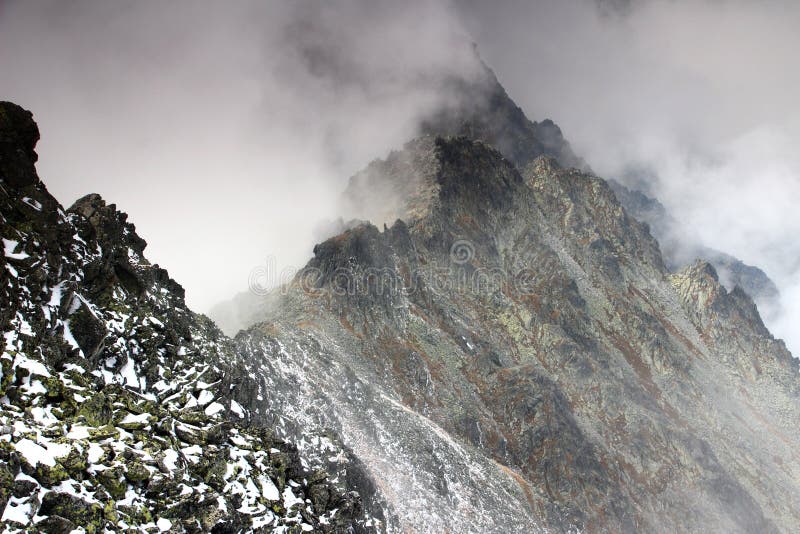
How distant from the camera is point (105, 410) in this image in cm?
2225

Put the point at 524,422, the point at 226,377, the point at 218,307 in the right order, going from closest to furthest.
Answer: the point at 226,377 → the point at 524,422 → the point at 218,307

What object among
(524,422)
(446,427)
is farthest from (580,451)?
(446,427)

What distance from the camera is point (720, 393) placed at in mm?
147250

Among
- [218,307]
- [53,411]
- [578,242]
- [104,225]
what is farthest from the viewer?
[578,242]

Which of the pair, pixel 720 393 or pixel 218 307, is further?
pixel 720 393

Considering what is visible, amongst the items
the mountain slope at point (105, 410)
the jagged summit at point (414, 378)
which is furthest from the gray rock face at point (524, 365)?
the mountain slope at point (105, 410)

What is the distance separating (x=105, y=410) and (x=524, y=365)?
288 ft

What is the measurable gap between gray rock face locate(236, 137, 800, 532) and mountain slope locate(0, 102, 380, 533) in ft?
67.4

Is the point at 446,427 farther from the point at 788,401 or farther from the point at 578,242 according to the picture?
the point at 788,401

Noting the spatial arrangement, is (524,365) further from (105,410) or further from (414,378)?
(105,410)

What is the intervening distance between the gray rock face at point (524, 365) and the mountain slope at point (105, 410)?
20.5 meters

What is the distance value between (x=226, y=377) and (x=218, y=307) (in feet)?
310

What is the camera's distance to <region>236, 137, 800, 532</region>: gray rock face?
6081 cm

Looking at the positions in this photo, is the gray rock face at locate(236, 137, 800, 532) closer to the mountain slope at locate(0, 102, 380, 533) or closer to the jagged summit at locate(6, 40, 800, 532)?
the jagged summit at locate(6, 40, 800, 532)
